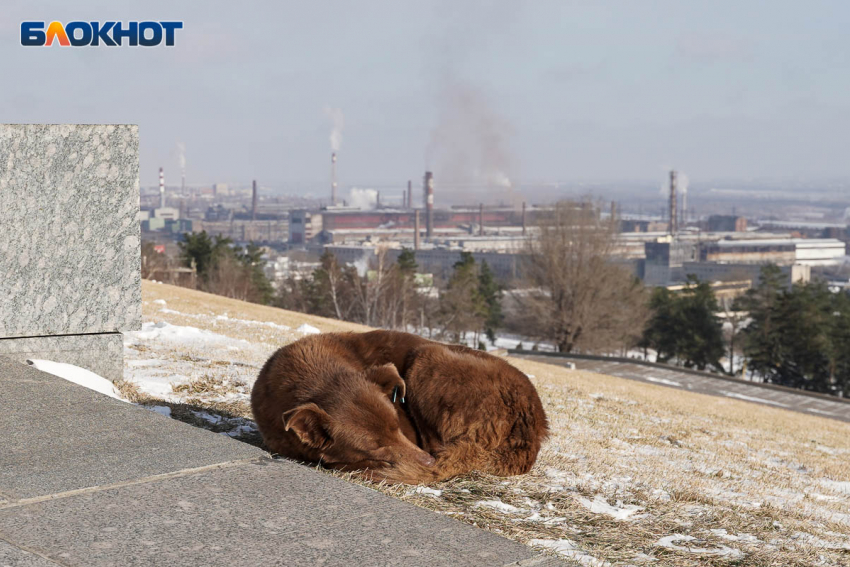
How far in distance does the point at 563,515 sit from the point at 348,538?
131 cm

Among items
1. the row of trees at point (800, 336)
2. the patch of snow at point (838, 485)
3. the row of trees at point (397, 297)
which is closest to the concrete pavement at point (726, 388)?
the row of trees at point (397, 297)

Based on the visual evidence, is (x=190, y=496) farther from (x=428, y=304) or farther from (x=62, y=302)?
(x=428, y=304)

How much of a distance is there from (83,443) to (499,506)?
1.79 metres

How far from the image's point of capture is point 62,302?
536cm

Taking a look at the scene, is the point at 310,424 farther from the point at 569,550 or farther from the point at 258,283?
the point at 258,283

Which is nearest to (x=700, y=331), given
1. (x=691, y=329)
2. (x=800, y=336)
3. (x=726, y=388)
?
(x=691, y=329)

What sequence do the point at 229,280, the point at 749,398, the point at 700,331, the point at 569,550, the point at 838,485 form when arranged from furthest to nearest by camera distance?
the point at 700,331, the point at 229,280, the point at 749,398, the point at 838,485, the point at 569,550

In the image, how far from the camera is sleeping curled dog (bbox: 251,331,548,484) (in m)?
3.62

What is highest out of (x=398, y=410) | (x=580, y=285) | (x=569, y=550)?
(x=398, y=410)

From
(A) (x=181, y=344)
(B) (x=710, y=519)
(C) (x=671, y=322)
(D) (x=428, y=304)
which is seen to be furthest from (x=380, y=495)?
(D) (x=428, y=304)

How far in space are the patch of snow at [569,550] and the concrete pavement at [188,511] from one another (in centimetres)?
36

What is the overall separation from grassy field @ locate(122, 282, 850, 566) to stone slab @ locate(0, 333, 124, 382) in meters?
0.18

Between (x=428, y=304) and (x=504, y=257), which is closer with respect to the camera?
(x=428, y=304)

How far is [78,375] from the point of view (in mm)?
5258
